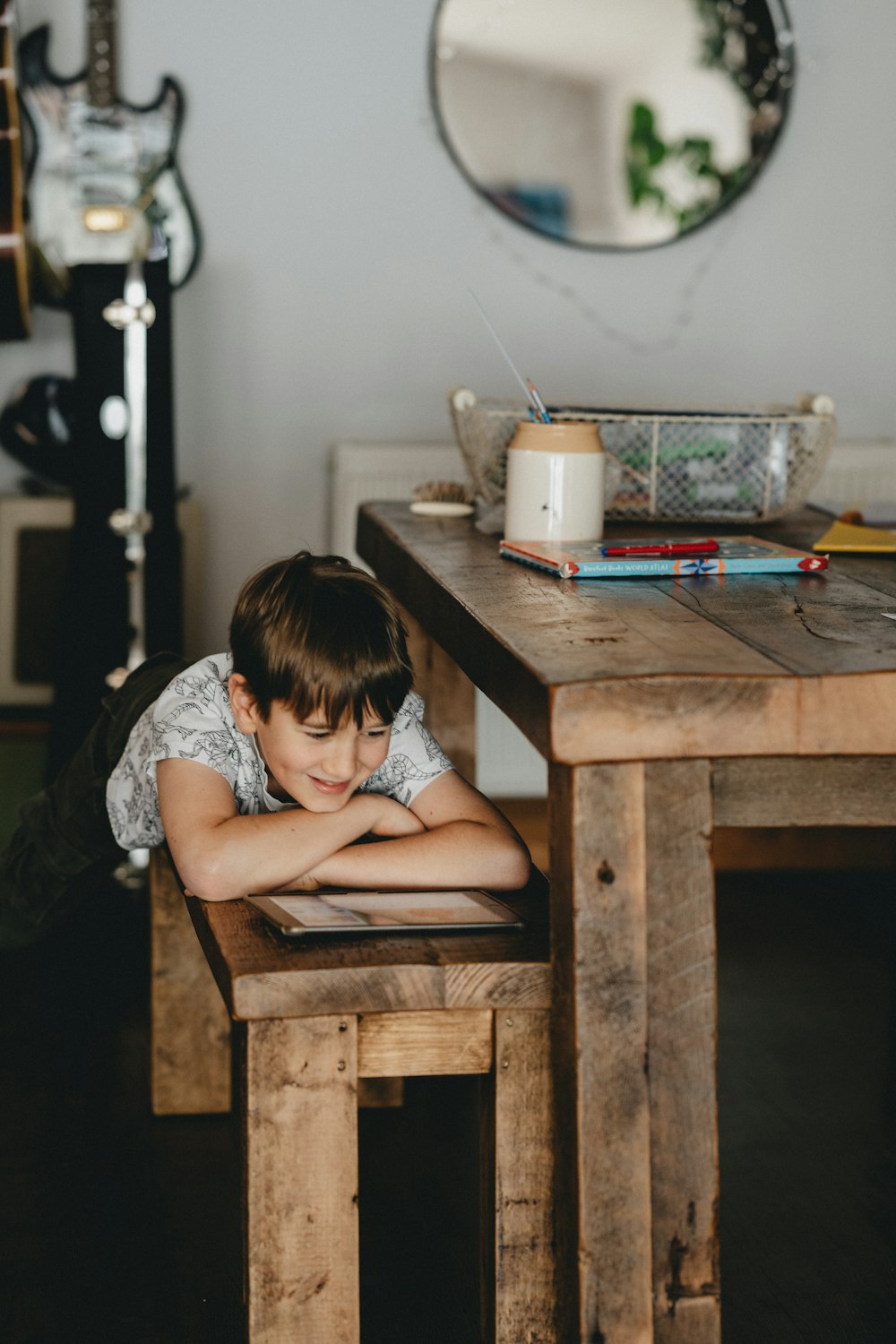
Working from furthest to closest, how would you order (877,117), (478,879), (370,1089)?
(877,117), (370,1089), (478,879)

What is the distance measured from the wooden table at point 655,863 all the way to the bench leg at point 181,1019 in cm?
76

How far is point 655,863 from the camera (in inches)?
41.3

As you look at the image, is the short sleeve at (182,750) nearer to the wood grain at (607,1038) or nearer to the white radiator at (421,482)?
the wood grain at (607,1038)

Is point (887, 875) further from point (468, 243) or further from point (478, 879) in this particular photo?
point (478, 879)

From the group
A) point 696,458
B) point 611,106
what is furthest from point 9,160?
point 696,458

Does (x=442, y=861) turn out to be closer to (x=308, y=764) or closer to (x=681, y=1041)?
(x=308, y=764)

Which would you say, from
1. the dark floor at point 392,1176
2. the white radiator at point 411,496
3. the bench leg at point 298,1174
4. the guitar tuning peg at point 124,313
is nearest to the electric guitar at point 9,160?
the guitar tuning peg at point 124,313

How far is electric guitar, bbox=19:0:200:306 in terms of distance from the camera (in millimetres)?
2744

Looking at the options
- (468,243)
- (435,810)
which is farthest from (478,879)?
(468,243)

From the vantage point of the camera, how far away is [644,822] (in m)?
1.04

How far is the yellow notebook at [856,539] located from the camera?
1648 mm

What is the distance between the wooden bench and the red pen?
470mm

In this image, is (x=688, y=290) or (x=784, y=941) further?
(x=688, y=290)

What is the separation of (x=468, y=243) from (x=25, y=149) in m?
0.89
